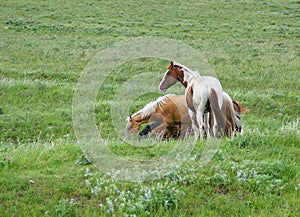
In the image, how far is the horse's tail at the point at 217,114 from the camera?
9289 mm

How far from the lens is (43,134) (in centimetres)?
1214

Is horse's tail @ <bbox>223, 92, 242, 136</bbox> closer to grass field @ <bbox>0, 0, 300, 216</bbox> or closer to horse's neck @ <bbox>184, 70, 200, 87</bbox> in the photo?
grass field @ <bbox>0, 0, 300, 216</bbox>

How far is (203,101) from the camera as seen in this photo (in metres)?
9.38

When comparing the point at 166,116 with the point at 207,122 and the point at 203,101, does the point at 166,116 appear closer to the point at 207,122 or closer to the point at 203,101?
the point at 207,122

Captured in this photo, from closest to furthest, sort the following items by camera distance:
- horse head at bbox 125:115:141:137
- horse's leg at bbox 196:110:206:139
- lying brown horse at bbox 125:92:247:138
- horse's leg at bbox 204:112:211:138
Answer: horse's leg at bbox 196:110:206:139
horse's leg at bbox 204:112:211:138
lying brown horse at bbox 125:92:247:138
horse head at bbox 125:115:141:137

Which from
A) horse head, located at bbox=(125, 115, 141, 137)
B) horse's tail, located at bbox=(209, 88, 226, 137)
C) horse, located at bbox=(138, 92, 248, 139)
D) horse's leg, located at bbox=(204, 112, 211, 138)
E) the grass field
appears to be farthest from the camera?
horse head, located at bbox=(125, 115, 141, 137)

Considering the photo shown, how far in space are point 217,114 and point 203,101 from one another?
1.48 feet

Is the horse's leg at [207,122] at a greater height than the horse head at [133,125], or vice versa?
the horse's leg at [207,122]

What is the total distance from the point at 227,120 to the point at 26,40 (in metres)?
23.3

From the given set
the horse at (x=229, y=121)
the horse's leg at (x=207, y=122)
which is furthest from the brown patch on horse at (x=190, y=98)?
the horse at (x=229, y=121)

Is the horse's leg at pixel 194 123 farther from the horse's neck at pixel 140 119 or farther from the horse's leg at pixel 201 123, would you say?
the horse's neck at pixel 140 119

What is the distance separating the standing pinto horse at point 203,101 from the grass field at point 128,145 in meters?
0.73

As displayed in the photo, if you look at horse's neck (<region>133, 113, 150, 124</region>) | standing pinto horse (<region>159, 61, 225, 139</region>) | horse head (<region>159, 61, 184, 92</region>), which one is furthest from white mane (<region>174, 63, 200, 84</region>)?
horse's neck (<region>133, 113, 150, 124</region>)

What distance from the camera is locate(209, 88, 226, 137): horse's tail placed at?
30.5ft
